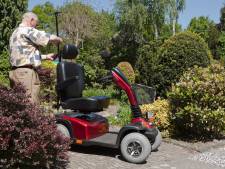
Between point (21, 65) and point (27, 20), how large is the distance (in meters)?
0.65

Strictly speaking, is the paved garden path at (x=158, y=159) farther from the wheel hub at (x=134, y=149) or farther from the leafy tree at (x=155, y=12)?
the leafy tree at (x=155, y=12)

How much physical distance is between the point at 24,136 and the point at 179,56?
629 cm

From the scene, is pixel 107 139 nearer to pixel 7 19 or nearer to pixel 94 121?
pixel 94 121

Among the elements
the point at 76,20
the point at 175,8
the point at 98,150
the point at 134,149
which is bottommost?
the point at 98,150

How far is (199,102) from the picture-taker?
801cm

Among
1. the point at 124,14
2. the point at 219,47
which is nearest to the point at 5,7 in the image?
the point at 124,14

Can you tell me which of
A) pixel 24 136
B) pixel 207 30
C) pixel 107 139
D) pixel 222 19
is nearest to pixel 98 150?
pixel 107 139

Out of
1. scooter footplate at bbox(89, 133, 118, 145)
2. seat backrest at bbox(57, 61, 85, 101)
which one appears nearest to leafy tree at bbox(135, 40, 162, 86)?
scooter footplate at bbox(89, 133, 118, 145)

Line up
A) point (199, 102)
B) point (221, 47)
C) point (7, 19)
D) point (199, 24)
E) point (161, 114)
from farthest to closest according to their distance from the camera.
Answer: point (199, 24), point (221, 47), point (7, 19), point (161, 114), point (199, 102)

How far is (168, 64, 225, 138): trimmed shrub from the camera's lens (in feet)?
25.9

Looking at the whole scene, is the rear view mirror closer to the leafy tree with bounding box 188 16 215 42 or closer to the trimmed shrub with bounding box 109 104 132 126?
the trimmed shrub with bounding box 109 104 132 126

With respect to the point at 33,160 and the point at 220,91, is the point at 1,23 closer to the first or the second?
the point at 220,91

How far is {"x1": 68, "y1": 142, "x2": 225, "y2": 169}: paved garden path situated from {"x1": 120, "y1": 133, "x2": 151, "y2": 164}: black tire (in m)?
0.10

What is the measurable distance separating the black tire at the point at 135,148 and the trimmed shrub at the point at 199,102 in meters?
1.82
